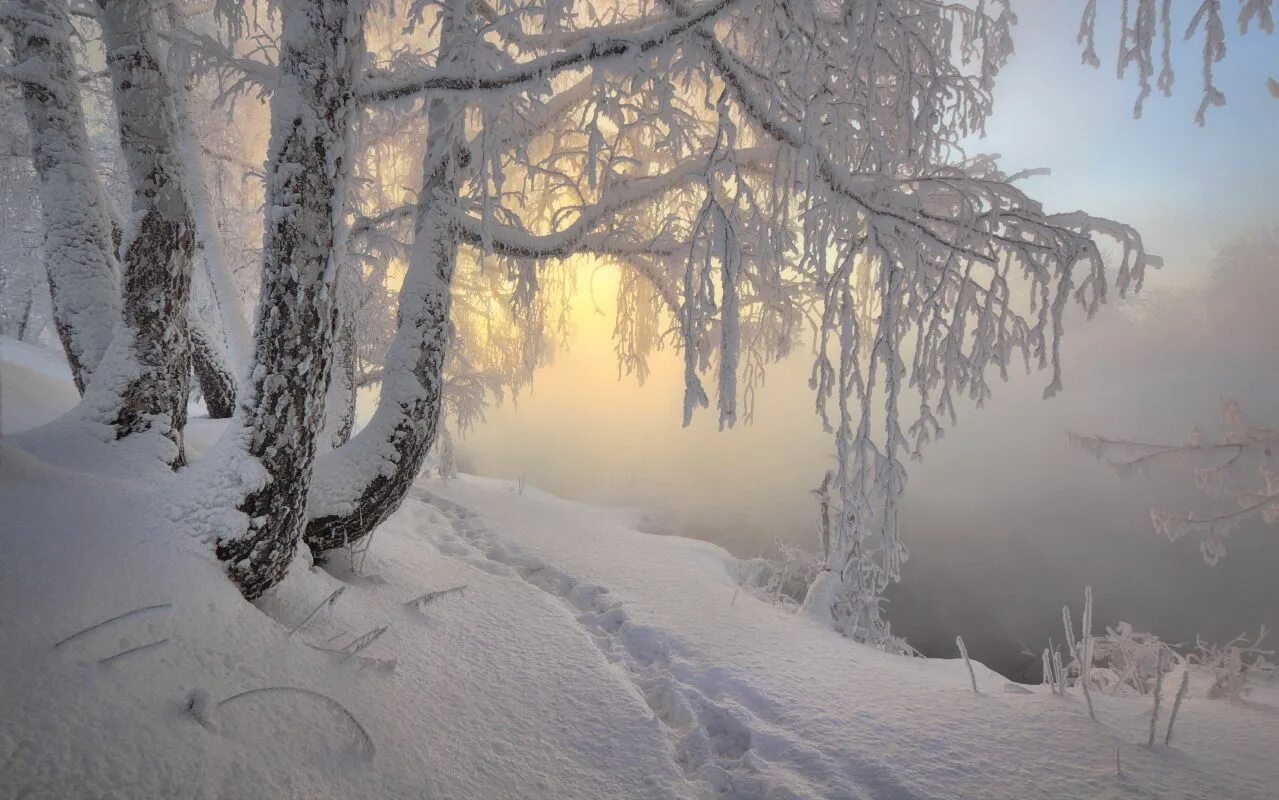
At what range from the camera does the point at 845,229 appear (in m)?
2.50

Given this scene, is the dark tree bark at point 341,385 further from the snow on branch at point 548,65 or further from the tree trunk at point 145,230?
the snow on branch at point 548,65

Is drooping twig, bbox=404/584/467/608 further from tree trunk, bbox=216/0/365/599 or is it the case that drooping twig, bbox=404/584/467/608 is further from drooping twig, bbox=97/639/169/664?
drooping twig, bbox=97/639/169/664

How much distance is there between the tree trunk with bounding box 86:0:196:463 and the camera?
3076 mm

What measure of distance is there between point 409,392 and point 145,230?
5.77ft

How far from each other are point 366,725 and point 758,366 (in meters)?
4.10

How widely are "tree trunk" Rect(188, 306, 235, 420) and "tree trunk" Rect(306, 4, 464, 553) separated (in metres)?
3.56

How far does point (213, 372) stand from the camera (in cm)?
593

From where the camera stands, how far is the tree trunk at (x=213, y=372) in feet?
18.9

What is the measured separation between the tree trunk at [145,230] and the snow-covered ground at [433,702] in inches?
15.8

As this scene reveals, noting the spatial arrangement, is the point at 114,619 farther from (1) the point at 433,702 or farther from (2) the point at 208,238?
(2) the point at 208,238

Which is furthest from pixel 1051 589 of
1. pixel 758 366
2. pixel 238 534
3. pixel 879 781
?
pixel 238 534

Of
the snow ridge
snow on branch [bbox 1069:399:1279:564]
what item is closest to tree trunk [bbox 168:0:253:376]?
the snow ridge

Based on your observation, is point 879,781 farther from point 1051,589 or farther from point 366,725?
point 1051,589

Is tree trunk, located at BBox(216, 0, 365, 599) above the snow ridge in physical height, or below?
above
